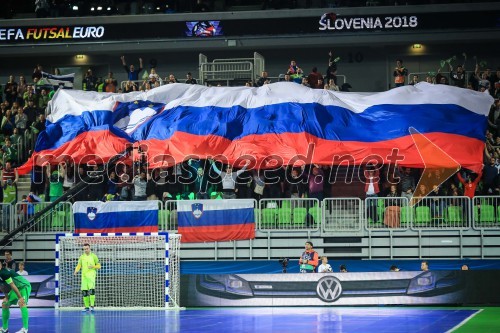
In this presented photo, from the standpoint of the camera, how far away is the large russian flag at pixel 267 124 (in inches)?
1267

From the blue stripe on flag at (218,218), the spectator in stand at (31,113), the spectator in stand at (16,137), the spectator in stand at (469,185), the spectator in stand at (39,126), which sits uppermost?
the spectator in stand at (31,113)

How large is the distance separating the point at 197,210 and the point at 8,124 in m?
11.8


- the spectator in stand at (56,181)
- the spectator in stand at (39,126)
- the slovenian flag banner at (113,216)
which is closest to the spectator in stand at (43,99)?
the spectator in stand at (39,126)

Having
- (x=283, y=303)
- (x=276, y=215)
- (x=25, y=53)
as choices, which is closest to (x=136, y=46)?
(x=25, y=53)

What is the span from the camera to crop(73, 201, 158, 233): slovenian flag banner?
31.6 meters

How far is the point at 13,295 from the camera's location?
21.8m

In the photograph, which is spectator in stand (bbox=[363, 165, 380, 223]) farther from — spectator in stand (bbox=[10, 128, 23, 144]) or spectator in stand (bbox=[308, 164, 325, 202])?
spectator in stand (bbox=[10, 128, 23, 144])

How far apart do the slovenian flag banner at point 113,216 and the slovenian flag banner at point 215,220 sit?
4.00 ft

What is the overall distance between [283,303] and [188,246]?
16.8ft

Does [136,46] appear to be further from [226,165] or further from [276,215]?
[276,215]

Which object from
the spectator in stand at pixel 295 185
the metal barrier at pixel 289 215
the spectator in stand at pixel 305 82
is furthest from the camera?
the spectator in stand at pixel 305 82

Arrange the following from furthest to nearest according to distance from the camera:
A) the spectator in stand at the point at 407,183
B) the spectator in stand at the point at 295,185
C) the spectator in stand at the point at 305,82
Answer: the spectator in stand at the point at 305,82 < the spectator in stand at the point at 295,185 < the spectator in stand at the point at 407,183

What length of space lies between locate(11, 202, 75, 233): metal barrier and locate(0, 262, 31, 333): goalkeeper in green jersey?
10501 millimetres

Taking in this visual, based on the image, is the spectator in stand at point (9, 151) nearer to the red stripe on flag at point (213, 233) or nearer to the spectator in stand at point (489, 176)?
the red stripe on flag at point (213, 233)
